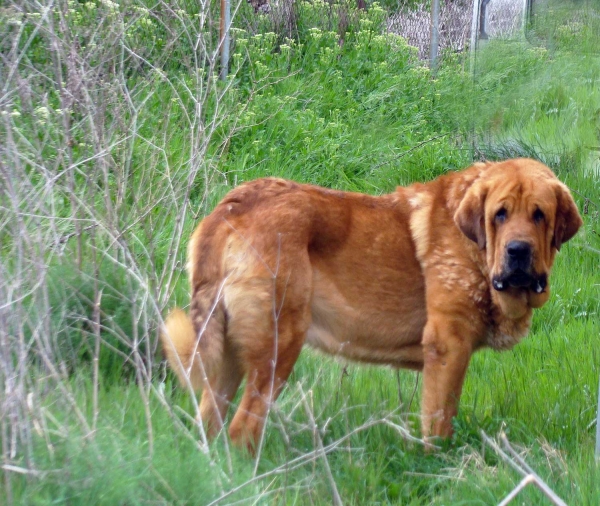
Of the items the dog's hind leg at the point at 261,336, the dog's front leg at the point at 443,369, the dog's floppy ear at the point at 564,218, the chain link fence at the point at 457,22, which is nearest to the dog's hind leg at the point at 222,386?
the dog's hind leg at the point at 261,336

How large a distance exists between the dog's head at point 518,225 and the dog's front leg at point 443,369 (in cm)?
32

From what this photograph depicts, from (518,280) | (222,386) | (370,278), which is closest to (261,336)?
(222,386)

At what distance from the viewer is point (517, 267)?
466 cm

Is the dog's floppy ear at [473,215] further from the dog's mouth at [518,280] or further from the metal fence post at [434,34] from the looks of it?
the metal fence post at [434,34]

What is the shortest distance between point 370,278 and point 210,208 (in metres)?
2.83

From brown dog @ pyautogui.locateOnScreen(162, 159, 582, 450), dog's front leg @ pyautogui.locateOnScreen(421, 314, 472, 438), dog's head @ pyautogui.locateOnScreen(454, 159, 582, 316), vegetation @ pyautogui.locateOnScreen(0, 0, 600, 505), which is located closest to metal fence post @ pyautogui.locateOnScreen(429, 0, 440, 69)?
vegetation @ pyautogui.locateOnScreen(0, 0, 600, 505)

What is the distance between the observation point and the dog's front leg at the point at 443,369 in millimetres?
4688

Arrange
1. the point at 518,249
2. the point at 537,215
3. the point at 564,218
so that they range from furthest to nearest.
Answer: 1. the point at 564,218
2. the point at 537,215
3. the point at 518,249

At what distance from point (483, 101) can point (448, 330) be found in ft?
20.8

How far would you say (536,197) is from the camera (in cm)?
480

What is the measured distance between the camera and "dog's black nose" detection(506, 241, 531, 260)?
4637 millimetres

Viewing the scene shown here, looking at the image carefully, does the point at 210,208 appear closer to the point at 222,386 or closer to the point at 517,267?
the point at 222,386

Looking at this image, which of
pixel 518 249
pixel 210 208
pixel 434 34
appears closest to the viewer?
pixel 518 249

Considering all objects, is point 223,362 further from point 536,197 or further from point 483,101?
point 483,101
